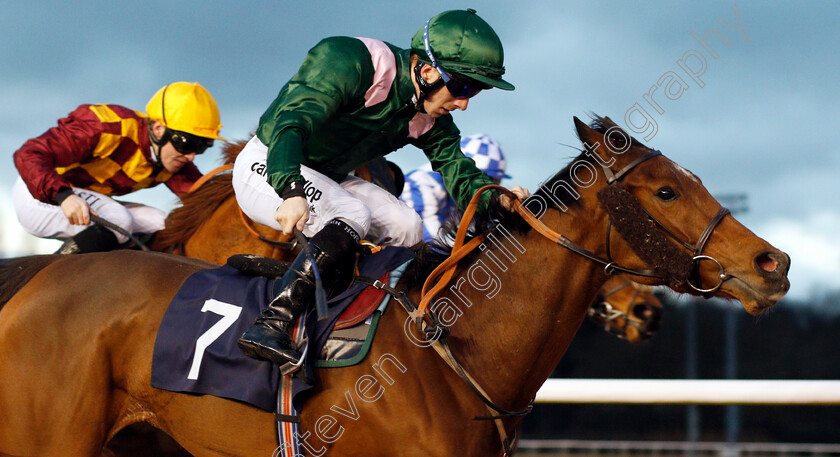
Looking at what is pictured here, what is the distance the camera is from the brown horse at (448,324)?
7.91ft

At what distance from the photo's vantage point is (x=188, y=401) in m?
2.66

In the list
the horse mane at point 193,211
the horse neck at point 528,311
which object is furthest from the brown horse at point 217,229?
the horse neck at point 528,311

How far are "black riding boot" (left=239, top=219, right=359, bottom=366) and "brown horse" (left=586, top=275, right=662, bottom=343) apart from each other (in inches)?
144

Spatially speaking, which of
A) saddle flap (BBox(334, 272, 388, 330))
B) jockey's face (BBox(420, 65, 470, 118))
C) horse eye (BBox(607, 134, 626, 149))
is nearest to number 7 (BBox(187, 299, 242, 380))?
saddle flap (BBox(334, 272, 388, 330))

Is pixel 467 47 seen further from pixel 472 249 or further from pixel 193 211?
pixel 193 211

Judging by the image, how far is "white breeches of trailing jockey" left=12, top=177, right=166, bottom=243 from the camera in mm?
4320

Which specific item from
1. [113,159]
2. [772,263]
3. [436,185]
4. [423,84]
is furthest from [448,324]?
[436,185]

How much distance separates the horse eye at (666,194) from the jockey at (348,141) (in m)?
0.56

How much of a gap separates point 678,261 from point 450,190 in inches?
46.5

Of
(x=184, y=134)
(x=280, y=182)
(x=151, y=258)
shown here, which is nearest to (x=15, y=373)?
(x=151, y=258)

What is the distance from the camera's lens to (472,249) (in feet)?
8.91

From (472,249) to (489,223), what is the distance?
0.12 meters

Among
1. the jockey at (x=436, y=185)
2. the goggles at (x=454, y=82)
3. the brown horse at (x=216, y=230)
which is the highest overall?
the jockey at (x=436, y=185)

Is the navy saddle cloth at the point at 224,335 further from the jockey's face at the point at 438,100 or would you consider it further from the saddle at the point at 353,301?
the jockey's face at the point at 438,100
